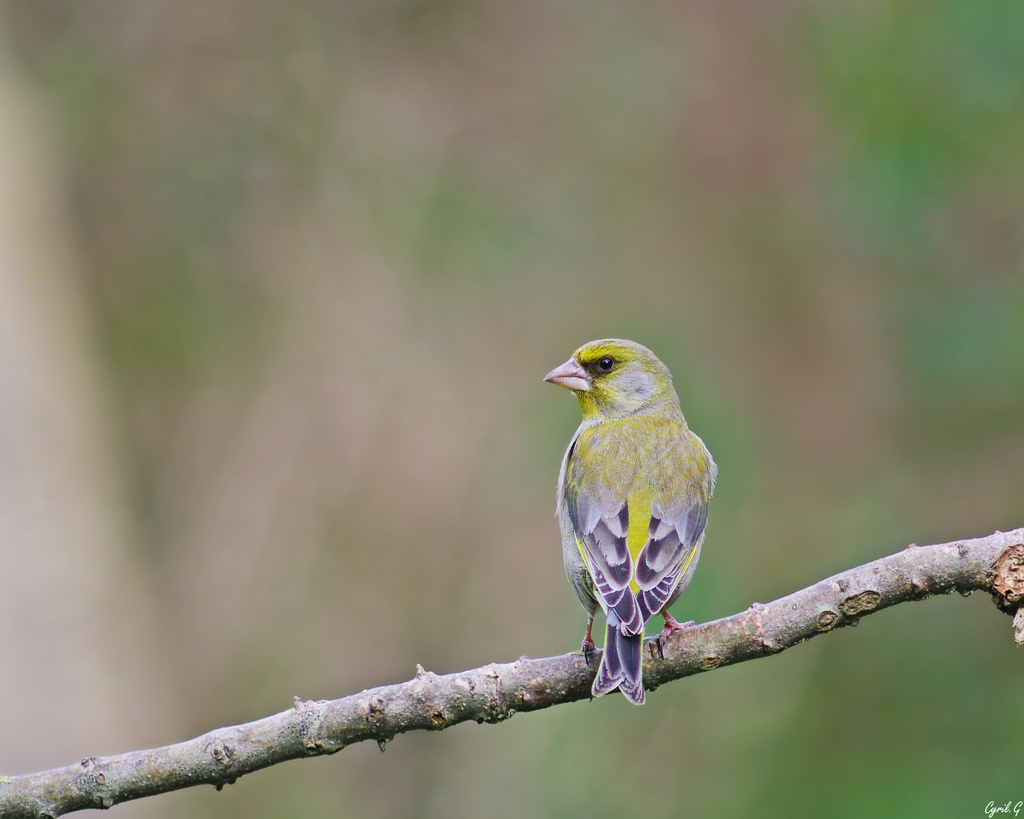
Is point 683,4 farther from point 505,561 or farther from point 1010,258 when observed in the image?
point 505,561

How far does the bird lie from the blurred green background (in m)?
1.81

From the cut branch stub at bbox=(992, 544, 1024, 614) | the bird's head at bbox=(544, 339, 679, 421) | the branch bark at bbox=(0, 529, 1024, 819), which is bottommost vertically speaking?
the branch bark at bbox=(0, 529, 1024, 819)

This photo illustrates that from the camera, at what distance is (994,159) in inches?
307

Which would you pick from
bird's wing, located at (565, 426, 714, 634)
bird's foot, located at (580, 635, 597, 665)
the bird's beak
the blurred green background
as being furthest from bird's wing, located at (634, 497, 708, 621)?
the blurred green background

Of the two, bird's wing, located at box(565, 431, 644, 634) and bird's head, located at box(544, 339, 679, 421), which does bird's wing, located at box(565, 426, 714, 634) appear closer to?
bird's wing, located at box(565, 431, 644, 634)

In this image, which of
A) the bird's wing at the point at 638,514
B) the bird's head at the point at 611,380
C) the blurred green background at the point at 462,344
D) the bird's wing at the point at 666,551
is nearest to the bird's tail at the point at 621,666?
the bird's wing at the point at 638,514

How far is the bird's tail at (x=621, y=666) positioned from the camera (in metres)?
3.51

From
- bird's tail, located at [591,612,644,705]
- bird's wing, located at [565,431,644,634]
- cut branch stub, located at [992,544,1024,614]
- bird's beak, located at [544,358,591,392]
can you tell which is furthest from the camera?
bird's beak, located at [544,358,591,392]

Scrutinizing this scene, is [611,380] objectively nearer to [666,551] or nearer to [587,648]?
[666,551]

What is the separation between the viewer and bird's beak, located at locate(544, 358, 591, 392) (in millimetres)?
5645

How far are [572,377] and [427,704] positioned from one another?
2.63m

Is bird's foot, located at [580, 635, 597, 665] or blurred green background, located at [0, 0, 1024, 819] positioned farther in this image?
blurred green background, located at [0, 0, 1024, 819]

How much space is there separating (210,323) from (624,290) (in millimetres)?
4571

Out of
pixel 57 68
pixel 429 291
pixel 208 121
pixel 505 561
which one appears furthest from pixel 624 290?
pixel 57 68
